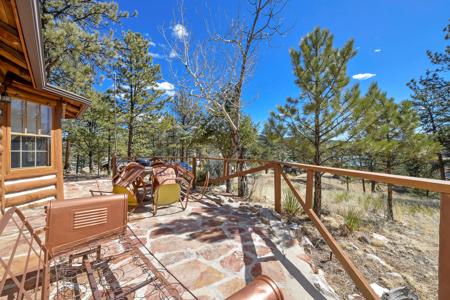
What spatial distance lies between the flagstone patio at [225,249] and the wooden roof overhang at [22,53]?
1.95m

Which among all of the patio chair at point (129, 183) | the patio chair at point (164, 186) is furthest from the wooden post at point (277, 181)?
the patio chair at point (129, 183)

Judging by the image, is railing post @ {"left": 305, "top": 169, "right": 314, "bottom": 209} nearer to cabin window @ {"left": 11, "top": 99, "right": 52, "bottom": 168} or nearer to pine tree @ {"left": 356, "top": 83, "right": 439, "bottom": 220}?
pine tree @ {"left": 356, "top": 83, "right": 439, "bottom": 220}

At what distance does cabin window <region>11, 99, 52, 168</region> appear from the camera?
11.8 feet

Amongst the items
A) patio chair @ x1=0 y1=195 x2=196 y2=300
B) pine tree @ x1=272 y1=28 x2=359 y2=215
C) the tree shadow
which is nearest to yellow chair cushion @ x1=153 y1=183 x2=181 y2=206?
the tree shadow

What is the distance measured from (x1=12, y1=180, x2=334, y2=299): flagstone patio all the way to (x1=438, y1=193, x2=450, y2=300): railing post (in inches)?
34.5

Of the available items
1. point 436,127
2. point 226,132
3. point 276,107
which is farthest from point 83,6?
point 436,127

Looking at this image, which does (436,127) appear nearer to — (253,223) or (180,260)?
(253,223)

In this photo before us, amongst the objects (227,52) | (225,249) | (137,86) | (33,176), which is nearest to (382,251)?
(225,249)

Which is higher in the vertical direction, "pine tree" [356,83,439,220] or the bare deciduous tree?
the bare deciduous tree

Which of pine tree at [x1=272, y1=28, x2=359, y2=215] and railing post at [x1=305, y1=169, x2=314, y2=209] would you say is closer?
railing post at [x1=305, y1=169, x2=314, y2=209]

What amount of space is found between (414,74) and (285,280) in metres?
16.1

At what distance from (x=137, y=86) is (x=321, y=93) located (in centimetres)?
897

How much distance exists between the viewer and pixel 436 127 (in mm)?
12898

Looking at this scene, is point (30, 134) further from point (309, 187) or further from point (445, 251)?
point (445, 251)
